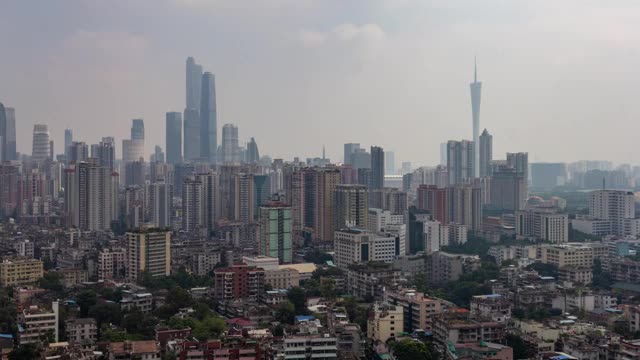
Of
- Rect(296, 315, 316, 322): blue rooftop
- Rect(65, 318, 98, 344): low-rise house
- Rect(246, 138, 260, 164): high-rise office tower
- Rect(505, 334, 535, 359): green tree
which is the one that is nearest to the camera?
Rect(505, 334, 535, 359): green tree

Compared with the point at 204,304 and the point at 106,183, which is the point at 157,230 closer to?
the point at 204,304

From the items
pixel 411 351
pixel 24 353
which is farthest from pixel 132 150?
pixel 411 351

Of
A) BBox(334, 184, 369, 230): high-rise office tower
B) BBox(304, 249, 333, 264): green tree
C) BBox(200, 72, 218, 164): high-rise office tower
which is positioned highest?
BBox(200, 72, 218, 164): high-rise office tower

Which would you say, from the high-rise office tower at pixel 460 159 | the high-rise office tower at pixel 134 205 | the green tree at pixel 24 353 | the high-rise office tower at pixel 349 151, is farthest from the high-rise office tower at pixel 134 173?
the green tree at pixel 24 353

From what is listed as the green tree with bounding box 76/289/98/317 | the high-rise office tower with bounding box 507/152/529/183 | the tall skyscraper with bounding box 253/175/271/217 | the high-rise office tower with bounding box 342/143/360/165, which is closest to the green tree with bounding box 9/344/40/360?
the green tree with bounding box 76/289/98/317

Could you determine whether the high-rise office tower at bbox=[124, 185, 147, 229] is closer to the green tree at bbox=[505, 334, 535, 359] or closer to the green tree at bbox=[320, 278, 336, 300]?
the green tree at bbox=[320, 278, 336, 300]

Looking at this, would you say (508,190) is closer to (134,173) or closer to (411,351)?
(134,173)
